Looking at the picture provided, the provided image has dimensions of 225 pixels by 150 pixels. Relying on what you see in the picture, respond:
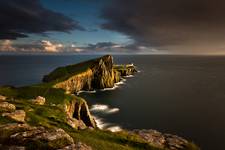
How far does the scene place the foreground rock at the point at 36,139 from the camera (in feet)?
60.8

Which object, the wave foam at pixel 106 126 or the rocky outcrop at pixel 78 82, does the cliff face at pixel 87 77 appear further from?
the wave foam at pixel 106 126

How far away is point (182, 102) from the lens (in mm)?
95125

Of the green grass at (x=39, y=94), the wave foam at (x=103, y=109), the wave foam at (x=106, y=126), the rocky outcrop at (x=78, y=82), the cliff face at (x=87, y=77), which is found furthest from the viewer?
the cliff face at (x=87, y=77)

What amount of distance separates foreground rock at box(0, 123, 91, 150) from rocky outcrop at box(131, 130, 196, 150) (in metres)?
22.5

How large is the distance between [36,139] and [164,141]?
29.7 metres

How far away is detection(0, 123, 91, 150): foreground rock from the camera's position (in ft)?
60.8

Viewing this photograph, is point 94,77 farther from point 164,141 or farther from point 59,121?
point 59,121

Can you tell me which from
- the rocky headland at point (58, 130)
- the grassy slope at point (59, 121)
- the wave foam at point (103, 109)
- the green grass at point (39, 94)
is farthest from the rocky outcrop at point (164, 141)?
the wave foam at point (103, 109)

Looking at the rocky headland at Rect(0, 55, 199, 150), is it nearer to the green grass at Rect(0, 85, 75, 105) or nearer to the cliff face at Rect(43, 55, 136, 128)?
the green grass at Rect(0, 85, 75, 105)

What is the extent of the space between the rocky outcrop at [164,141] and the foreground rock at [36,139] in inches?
885

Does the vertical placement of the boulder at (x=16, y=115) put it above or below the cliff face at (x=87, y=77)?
above

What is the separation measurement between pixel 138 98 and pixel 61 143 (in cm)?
8736

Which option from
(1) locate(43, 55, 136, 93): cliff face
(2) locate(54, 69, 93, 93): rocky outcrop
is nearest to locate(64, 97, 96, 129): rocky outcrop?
(2) locate(54, 69, 93, 93): rocky outcrop

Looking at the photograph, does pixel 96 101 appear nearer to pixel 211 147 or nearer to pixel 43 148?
pixel 211 147
